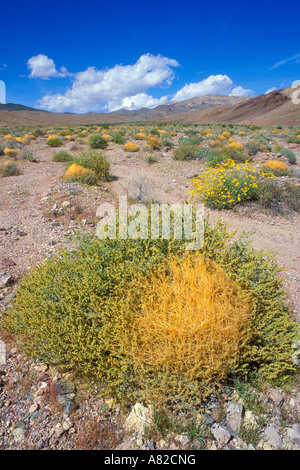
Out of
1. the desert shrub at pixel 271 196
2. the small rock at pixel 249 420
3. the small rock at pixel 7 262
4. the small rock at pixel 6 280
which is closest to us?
the small rock at pixel 249 420

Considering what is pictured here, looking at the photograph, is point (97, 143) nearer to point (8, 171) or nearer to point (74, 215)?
point (8, 171)

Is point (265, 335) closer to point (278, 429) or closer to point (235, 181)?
point (278, 429)

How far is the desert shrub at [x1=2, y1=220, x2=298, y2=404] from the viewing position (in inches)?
74.2

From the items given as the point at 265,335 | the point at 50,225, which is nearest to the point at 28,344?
the point at 265,335

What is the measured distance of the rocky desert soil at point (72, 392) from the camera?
183 cm

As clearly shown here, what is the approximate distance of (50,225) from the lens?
5379mm

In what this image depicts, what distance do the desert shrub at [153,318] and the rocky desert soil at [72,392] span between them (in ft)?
0.57

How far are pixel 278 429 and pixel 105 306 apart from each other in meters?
1.57

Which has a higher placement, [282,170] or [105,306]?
[282,170]

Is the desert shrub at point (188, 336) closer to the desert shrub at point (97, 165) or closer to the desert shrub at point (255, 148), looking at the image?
the desert shrub at point (97, 165)

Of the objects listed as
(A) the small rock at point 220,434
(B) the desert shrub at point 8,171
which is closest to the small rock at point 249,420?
(A) the small rock at point 220,434

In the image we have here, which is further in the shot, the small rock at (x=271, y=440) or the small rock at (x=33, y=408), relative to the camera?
the small rock at (x=33, y=408)

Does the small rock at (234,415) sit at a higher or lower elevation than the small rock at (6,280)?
lower

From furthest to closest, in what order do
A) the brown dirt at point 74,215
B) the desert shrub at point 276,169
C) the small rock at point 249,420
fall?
the desert shrub at point 276,169, the brown dirt at point 74,215, the small rock at point 249,420
